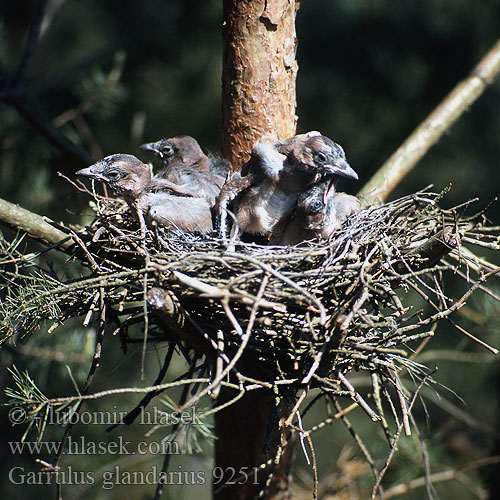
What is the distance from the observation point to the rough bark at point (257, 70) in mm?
2516

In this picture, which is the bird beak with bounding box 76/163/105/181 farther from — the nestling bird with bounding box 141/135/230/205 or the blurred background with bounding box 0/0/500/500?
the blurred background with bounding box 0/0/500/500

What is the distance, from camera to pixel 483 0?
16.5 ft

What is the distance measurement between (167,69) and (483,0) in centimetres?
272

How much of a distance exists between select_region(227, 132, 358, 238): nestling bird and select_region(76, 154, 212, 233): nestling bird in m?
0.18

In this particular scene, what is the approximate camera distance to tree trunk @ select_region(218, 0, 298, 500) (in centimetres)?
252

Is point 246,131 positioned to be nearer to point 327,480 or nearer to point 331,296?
point 331,296

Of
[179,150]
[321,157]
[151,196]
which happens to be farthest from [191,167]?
[321,157]

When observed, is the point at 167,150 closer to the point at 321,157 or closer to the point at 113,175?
the point at 113,175

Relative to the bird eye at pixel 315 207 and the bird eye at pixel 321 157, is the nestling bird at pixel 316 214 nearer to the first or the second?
the bird eye at pixel 315 207

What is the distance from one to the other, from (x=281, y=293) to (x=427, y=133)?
1.65 metres

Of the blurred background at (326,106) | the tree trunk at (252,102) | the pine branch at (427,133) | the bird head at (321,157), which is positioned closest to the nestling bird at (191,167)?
the tree trunk at (252,102)

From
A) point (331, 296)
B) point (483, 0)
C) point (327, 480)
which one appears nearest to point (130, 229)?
point (331, 296)

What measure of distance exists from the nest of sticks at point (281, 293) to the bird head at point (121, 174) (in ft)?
1.06

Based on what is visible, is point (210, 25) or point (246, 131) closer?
point (246, 131)
